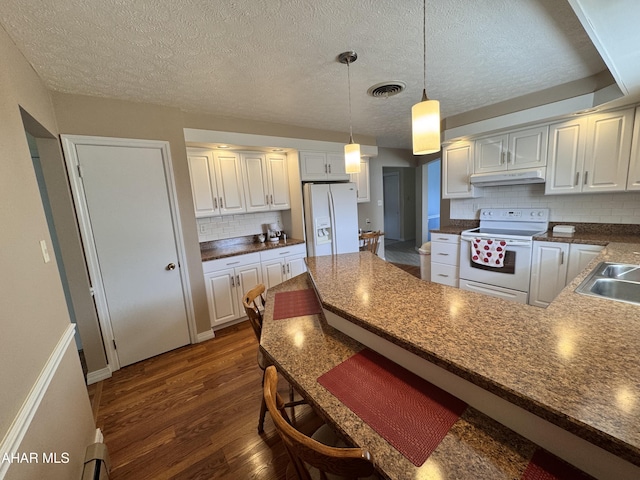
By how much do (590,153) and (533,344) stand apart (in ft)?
9.24

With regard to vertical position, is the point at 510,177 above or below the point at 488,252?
above

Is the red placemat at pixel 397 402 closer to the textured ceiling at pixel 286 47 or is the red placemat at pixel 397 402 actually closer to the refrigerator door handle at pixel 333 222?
the textured ceiling at pixel 286 47

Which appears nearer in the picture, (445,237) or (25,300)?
(25,300)

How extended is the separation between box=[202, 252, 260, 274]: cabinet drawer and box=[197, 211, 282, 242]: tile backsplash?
502mm

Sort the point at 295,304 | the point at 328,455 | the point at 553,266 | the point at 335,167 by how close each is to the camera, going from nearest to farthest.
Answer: the point at 328,455, the point at 295,304, the point at 553,266, the point at 335,167

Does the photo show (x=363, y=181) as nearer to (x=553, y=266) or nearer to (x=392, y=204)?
(x=553, y=266)

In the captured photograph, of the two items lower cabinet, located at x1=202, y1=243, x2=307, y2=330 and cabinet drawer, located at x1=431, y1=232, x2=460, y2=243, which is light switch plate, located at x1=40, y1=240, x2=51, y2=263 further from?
cabinet drawer, located at x1=431, y1=232, x2=460, y2=243

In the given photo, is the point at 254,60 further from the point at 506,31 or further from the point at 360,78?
the point at 506,31

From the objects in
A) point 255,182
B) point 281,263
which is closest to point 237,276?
point 281,263

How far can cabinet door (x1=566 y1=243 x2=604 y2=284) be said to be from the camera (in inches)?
94.4

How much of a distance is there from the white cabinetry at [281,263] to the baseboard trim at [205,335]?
2.76 ft

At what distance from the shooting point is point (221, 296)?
3064 mm

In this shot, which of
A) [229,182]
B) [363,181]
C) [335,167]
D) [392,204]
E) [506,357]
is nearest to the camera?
[506,357]

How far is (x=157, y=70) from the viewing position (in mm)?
1867
